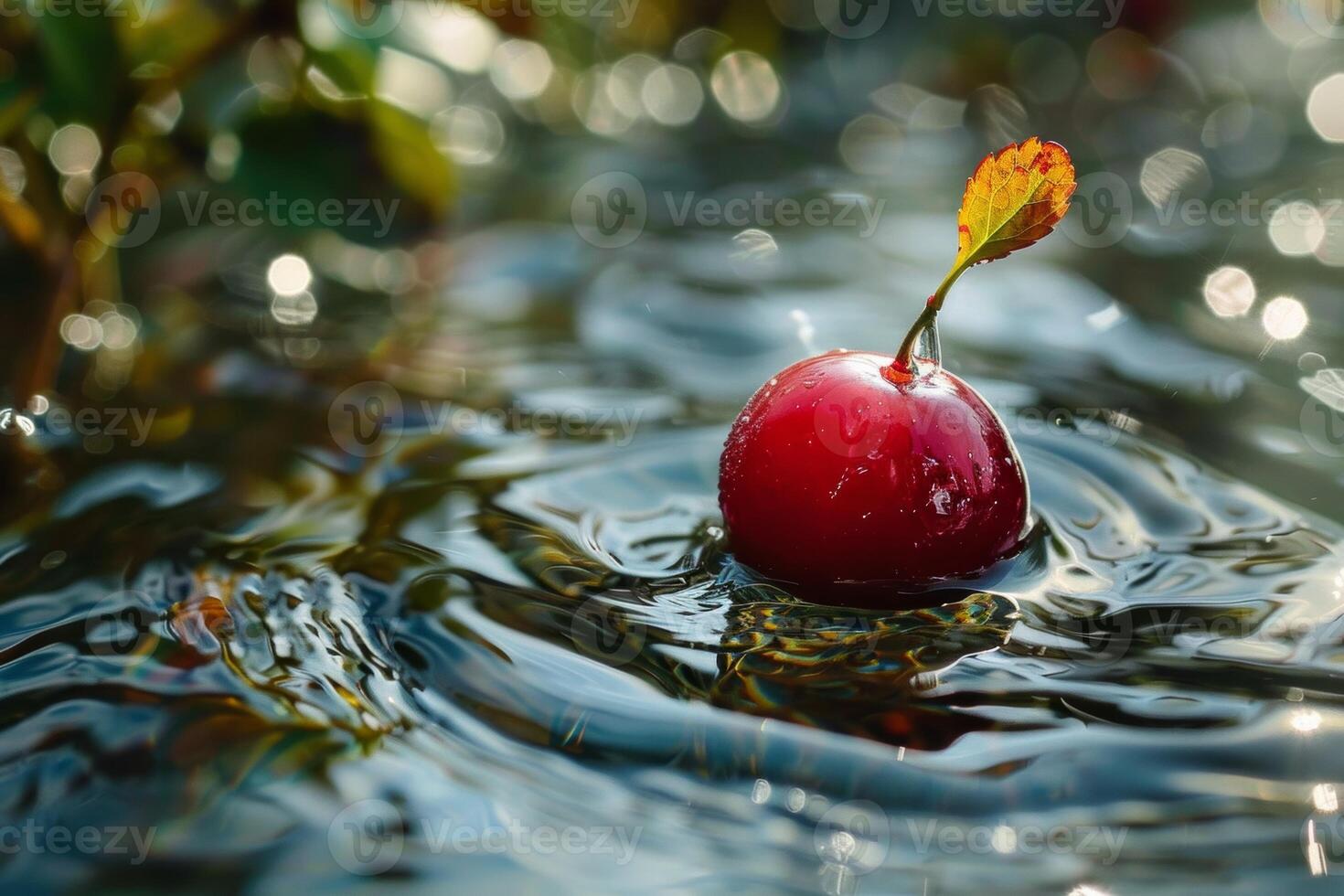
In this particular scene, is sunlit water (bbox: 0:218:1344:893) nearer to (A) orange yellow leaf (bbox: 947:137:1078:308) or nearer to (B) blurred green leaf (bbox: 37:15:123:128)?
(A) orange yellow leaf (bbox: 947:137:1078:308)

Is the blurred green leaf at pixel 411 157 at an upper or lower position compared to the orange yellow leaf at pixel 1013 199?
lower

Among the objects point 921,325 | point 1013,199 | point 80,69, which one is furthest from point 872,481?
point 80,69

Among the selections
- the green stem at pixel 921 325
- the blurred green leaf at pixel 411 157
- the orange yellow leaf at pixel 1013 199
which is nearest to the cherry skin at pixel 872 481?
the green stem at pixel 921 325

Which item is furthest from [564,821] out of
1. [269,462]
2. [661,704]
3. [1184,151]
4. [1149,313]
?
[1184,151]

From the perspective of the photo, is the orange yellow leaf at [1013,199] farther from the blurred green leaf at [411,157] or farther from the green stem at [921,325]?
the blurred green leaf at [411,157]

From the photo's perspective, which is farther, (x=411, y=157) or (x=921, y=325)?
(x=411, y=157)

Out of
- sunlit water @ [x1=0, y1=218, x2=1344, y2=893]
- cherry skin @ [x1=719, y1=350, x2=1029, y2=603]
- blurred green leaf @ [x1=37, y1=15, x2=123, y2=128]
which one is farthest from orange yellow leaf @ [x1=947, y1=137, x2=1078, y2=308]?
blurred green leaf @ [x1=37, y1=15, x2=123, y2=128]

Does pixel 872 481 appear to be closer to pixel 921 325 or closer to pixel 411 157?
pixel 921 325
